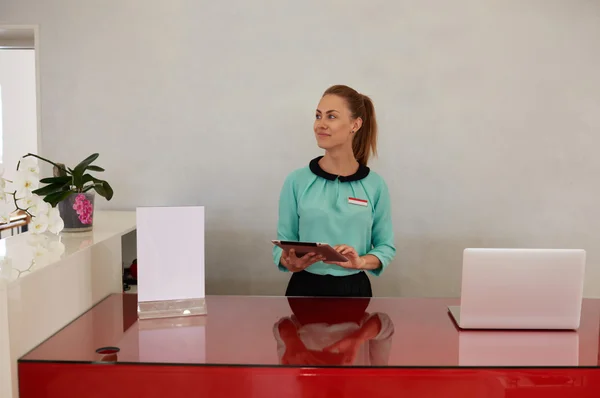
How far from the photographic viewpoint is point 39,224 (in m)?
1.86

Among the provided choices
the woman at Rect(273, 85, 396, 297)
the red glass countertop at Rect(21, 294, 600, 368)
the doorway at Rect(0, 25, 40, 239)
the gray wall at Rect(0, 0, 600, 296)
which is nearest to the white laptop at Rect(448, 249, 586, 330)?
the red glass countertop at Rect(21, 294, 600, 368)

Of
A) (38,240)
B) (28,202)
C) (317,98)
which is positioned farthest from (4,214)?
(317,98)

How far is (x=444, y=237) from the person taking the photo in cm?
324

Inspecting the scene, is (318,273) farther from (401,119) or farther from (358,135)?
(401,119)

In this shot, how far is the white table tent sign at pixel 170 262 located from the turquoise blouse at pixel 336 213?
17.0 inches

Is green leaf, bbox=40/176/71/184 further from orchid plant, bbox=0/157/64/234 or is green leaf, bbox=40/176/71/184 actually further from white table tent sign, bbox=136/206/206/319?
white table tent sign, bbox=136/206/206/319

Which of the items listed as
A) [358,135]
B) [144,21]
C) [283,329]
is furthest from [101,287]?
[144,21]

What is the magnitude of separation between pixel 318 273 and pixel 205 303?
53 cm

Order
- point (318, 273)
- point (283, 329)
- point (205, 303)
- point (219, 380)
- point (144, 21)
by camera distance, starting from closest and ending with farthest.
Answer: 1. point (219, 380)
2. point (283, 329)
3. point (205, 303)
4. point (318, 273)
5. point (144, 21)

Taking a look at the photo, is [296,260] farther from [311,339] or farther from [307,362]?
[307,362]

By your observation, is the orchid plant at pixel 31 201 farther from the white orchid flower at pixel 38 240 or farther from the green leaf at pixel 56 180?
the green leaf at pixel 56 180

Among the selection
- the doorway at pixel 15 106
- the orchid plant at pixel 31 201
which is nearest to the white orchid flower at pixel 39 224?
the orchid plant at pixel 31 201

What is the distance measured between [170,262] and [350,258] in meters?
0.69

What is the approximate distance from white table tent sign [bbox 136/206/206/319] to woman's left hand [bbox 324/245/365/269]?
0.51m
